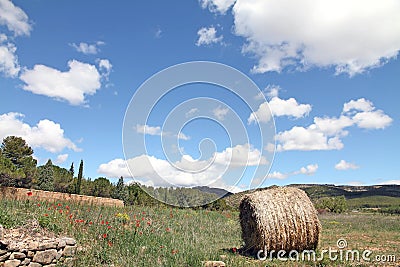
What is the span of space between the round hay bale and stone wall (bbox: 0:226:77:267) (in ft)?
15.1

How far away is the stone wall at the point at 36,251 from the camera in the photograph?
22.7 ft

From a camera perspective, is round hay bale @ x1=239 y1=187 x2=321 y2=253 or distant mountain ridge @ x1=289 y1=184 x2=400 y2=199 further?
distant mountain ridge @ x1=289 y1=184 x2=400 y2=199

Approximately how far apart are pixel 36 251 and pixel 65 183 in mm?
33210

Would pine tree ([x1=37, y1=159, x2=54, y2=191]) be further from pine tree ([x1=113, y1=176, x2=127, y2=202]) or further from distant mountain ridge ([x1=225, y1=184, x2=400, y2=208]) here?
distant mountain ridge ([x1=225, y1=184, x2=400, y2=208])

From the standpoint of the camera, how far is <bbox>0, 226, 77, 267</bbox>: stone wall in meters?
6.93

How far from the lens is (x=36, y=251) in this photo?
7.30 m

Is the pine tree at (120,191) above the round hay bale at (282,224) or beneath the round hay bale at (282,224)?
above

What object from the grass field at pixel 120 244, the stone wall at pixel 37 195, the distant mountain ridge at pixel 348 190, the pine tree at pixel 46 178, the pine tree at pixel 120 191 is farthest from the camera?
the distant mountain ridge at pixel 348 190

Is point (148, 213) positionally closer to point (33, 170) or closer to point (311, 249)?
point (311, 249)

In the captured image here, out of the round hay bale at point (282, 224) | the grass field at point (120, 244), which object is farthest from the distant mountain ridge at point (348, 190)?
the round hay bale at point (282, 224)

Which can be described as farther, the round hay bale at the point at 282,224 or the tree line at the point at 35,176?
the tree line at the point at 35,176

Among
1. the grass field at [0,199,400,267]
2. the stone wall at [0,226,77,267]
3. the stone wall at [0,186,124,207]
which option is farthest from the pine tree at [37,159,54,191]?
the stone wall at [0,226,77,267]

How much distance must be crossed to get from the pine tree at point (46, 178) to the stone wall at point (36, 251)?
1047 inches

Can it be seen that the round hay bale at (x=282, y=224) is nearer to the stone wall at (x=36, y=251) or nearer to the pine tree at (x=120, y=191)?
the stone wall at (x=36, y=251)
